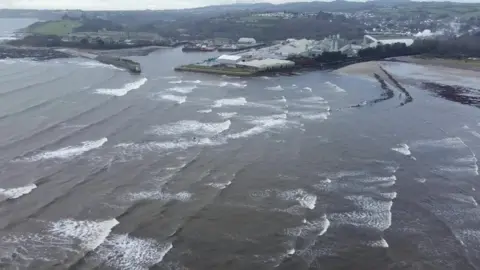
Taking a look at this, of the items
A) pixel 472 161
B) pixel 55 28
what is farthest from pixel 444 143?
pixel 55 28

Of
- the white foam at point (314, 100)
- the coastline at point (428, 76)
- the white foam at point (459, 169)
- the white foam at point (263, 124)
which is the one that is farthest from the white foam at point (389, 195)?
the coastline at point (428, 76)

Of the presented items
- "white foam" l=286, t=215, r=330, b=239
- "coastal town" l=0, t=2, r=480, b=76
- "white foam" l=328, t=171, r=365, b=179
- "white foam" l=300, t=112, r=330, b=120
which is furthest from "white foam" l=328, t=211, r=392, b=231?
"coastal town" l=0, t=2, r=480, b=76

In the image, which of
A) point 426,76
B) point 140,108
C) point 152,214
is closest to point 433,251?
point 152,214

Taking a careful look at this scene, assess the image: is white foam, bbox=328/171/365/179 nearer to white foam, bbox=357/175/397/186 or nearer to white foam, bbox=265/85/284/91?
white foam, bbox=357/175/397/186

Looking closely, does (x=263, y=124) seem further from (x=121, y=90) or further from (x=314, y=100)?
(x=121, y=90)

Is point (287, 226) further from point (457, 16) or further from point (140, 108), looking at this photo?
point (457, 16)
